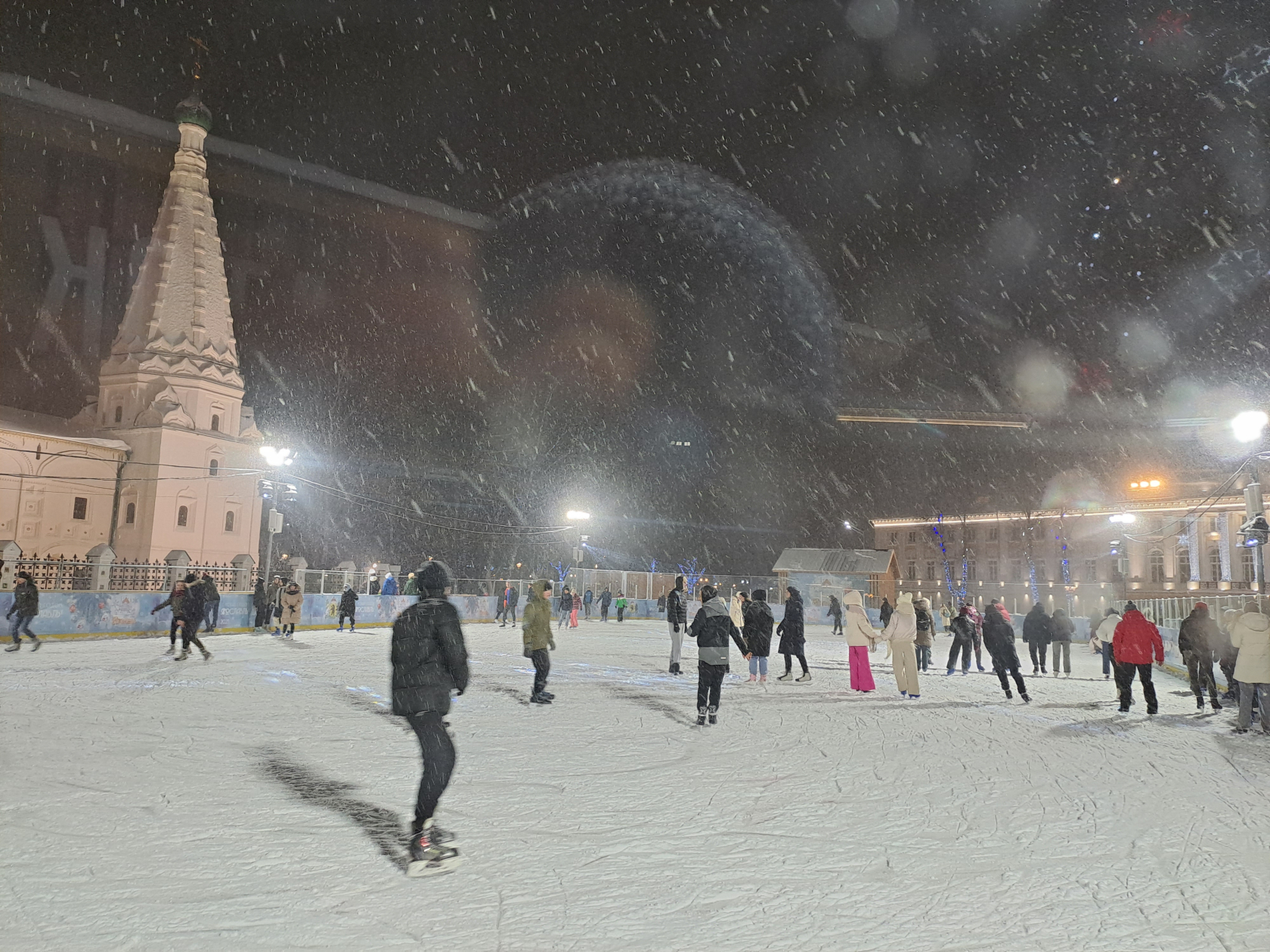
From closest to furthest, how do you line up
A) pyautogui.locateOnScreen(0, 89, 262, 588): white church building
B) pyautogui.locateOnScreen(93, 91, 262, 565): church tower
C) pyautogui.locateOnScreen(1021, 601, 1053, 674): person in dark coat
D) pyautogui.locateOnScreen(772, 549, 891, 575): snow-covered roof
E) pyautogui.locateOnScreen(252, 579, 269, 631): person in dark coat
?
pyautogui.locateOnScreen(1021, 601, 1053, 674): person in dark coat < pyautogui.locateOnScreen(252, 579, 269, 631): person in dark coat < pyautogui.locateOnScreen(0, 89, 262, 588): white church building < pyautogui.locateOnScreen(93, 91, 262, 565): church tower < pyautogui.locateOnScreen(772, 549, 891, 575): snow-covered roof

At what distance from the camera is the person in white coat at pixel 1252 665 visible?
9594 mm

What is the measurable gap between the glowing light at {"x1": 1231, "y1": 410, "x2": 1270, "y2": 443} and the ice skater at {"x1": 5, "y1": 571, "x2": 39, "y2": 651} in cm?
2085

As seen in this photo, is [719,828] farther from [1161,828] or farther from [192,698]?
[192,698]

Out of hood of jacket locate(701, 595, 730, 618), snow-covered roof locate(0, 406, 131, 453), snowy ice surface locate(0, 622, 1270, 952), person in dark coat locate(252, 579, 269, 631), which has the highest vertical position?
snow-covered roof locate(0, 406, 131, 453)

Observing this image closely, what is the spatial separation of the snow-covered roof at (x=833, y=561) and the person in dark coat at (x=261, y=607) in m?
52.0

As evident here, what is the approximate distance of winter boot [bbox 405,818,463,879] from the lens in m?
4.24

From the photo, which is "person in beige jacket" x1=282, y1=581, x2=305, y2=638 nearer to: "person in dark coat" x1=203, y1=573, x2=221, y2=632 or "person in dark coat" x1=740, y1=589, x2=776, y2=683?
"person in dark coat" x1=203, y1=573, x2=221, y2=632

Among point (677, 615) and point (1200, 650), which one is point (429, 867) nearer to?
point (677, 615)

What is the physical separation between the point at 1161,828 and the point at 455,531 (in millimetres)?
70014

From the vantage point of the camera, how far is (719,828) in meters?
5.17

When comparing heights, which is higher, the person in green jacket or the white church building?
the white church building

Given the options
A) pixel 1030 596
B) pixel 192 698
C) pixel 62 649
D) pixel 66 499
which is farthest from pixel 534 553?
pixel 192 698

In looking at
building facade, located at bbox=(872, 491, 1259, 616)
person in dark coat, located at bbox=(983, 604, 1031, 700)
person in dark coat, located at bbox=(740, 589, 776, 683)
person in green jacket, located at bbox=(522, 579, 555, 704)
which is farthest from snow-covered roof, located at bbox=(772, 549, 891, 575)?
person in green jacket, located at bbox=(522, 579, 555, 704)

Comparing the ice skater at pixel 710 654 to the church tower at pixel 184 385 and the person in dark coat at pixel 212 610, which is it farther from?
the church tower at pixel 184 385
